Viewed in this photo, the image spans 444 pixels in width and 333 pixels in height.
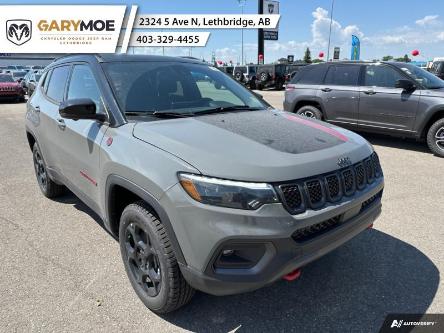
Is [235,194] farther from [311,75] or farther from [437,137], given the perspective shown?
[311,75]

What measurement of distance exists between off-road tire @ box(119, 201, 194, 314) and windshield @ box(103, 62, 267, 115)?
0.89 meters

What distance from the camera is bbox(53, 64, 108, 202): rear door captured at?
9.83 ft

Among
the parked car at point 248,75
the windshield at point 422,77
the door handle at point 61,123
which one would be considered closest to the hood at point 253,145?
the door handle at point 61,123

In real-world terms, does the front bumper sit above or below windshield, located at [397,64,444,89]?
below

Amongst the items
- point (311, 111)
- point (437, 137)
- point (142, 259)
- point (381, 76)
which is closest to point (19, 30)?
point (311, 111)

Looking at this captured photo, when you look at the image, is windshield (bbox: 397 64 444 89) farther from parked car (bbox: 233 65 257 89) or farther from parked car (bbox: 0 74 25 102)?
parked car (bbox: 233 65 257 89)

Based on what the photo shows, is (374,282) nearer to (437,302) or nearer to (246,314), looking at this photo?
(437,302)

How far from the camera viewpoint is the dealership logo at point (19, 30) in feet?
91.6

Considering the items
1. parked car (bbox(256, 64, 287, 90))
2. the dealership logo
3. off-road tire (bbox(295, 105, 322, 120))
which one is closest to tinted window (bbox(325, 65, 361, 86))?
off-road tire (bbox(295, 105, 322, 120))

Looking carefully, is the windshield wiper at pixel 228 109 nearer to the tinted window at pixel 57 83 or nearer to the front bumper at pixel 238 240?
the front bumper at pixel 238 240

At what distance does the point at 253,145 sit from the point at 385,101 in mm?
6168

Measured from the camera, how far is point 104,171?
2.82 meters

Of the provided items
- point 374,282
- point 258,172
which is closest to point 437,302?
point 374,282

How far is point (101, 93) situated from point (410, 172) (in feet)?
16.8
